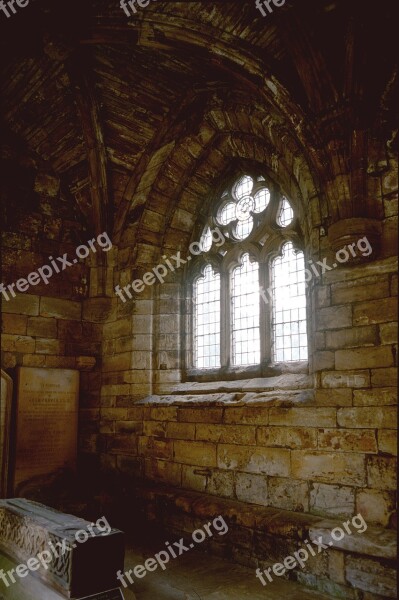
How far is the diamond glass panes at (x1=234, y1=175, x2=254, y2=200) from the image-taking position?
5729 millimetres

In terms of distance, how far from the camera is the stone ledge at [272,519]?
3340mm

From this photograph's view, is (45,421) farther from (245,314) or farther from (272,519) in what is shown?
(272,519)

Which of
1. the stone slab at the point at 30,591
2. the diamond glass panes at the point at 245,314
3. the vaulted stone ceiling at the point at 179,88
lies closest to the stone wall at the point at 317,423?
the diamond glass panes at the point at 245,314

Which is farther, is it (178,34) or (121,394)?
(121,394)

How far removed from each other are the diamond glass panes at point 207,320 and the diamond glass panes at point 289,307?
0.84 meters

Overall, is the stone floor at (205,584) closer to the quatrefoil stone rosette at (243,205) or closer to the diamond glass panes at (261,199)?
the quatrefoil stone rosette at (243,205)

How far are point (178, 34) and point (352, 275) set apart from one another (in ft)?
9.01

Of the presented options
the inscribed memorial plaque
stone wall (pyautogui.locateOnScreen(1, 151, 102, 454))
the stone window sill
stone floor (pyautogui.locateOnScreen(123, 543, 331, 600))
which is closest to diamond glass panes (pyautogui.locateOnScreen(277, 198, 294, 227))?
the stone window sill

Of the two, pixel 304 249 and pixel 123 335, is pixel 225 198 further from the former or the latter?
pixel 123 335

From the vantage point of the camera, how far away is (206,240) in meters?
6.04

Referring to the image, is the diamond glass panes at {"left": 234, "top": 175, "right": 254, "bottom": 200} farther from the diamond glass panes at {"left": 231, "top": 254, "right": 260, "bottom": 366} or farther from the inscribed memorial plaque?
the inscribed memorial plaque

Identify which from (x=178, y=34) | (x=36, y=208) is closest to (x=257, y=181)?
(x=178, y=34)

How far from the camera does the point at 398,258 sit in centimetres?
363

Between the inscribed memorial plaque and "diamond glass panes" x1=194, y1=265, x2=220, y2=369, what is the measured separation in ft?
5.15
